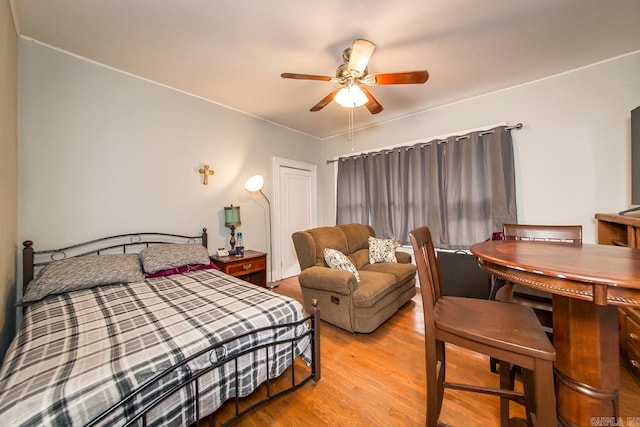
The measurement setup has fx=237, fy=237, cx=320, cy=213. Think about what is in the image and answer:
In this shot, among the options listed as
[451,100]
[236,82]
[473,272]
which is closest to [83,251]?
[236,82]

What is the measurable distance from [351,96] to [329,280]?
1.75 metres

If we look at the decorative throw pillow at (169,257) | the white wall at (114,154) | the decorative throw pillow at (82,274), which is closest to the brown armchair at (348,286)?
the decorative throw pillow at (169,257)

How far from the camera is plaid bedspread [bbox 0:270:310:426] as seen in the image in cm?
82

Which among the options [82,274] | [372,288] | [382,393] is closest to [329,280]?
[372,288]

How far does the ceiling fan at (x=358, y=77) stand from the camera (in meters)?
1.78

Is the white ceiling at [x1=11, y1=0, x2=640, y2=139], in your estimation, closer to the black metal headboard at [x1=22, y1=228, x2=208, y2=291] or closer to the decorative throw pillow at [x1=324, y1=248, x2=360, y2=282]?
the black metal headboard at [x1=22, y1=228, x2=208, y2=291]

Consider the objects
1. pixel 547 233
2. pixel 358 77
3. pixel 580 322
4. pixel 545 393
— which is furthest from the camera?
pixel 358 77

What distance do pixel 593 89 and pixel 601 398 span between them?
3032 mm

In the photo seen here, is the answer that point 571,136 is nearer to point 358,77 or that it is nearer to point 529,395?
point 358,77

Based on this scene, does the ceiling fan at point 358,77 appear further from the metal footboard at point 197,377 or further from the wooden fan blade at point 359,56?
the metal footboard at point 197,377

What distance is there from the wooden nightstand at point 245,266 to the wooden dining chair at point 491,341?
2182 mm

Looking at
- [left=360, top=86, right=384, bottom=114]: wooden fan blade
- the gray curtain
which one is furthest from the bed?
the gray curtain

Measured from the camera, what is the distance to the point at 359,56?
1.81 metres

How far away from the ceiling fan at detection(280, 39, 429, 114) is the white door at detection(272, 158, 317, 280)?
1940 mm
